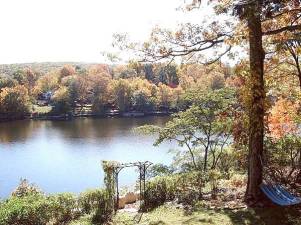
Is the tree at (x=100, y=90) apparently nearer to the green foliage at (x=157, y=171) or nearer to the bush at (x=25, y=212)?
the green foliage at (x=157, y=171)

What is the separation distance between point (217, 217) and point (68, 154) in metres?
30.7

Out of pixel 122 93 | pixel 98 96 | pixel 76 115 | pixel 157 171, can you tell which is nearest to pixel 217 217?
pixel 157 171

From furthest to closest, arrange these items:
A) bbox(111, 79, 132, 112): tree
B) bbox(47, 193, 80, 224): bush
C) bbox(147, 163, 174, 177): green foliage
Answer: bbox(111, 79, 132, 112): tree < bbox(147, 163, 174, 177): green foliage < bbox(47, 193, 80, 224): bush

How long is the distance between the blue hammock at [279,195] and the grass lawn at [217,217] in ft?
0.84

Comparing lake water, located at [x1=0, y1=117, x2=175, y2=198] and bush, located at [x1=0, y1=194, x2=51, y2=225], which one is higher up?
bush, located at [x1=0, y1=194, x2=51, y2=225]

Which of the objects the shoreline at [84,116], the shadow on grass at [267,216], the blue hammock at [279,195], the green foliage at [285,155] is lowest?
the shadow on grass at [267,216]

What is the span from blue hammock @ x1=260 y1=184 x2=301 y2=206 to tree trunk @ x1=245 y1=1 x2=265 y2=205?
11.4 inches

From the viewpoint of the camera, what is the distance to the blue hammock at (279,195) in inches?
330

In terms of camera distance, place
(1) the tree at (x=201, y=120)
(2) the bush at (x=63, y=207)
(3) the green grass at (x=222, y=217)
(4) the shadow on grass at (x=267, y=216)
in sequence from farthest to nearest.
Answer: (1) the tree at (x=201, y=120)
(2) the bush at (x=63, y=207)
(3) the green grass at (x=222, y=217)
(4) the shadow on grass at (x=267, y=216)

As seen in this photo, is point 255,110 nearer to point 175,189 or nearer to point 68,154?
point 175,189

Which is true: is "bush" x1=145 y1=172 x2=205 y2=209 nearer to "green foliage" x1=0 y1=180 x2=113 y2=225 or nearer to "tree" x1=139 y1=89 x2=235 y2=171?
"green foliage" x1=0 y1=180 x2=113 y2=225

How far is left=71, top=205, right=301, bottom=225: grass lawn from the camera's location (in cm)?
834

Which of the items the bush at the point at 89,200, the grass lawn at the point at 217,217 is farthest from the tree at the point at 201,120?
the grass lawn at the point at 217,217

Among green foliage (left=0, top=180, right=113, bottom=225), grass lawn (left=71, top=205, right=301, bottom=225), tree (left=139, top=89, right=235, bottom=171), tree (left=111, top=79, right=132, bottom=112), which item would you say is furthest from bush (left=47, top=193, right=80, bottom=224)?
tree (left=111, top=79, right=132, bottom=112)
